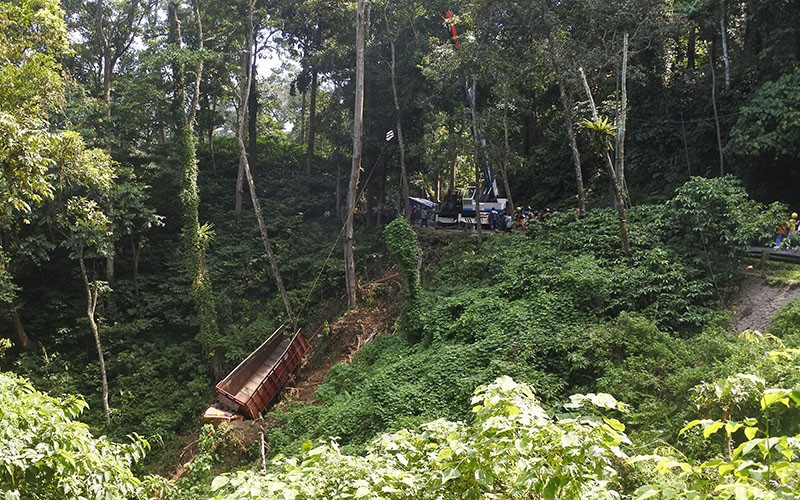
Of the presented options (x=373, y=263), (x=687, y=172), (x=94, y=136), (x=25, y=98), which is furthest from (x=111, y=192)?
(x=687, y=172)

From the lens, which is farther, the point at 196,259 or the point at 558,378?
the point at 196,259

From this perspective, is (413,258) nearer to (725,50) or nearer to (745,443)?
(745,443)

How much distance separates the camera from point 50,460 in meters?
3.77

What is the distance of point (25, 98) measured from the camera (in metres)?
9.56

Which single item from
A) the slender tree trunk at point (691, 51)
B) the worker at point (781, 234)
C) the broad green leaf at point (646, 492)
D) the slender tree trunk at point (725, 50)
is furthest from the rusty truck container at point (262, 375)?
A: the slender tree trunk at point (691, 51)

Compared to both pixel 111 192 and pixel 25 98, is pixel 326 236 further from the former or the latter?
pixel 25 98

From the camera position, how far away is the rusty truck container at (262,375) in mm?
13406

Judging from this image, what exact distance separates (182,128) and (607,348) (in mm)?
15710

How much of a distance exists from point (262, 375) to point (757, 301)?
1297 centimetres

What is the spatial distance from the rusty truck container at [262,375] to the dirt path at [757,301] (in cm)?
1125

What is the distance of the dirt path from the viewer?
10859 mm

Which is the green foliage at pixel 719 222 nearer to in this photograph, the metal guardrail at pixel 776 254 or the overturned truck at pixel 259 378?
the metal guardrail at pixel 776 254

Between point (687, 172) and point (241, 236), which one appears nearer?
point (687, 172)

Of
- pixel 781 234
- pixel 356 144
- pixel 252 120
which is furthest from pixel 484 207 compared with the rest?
pixel 252 120
